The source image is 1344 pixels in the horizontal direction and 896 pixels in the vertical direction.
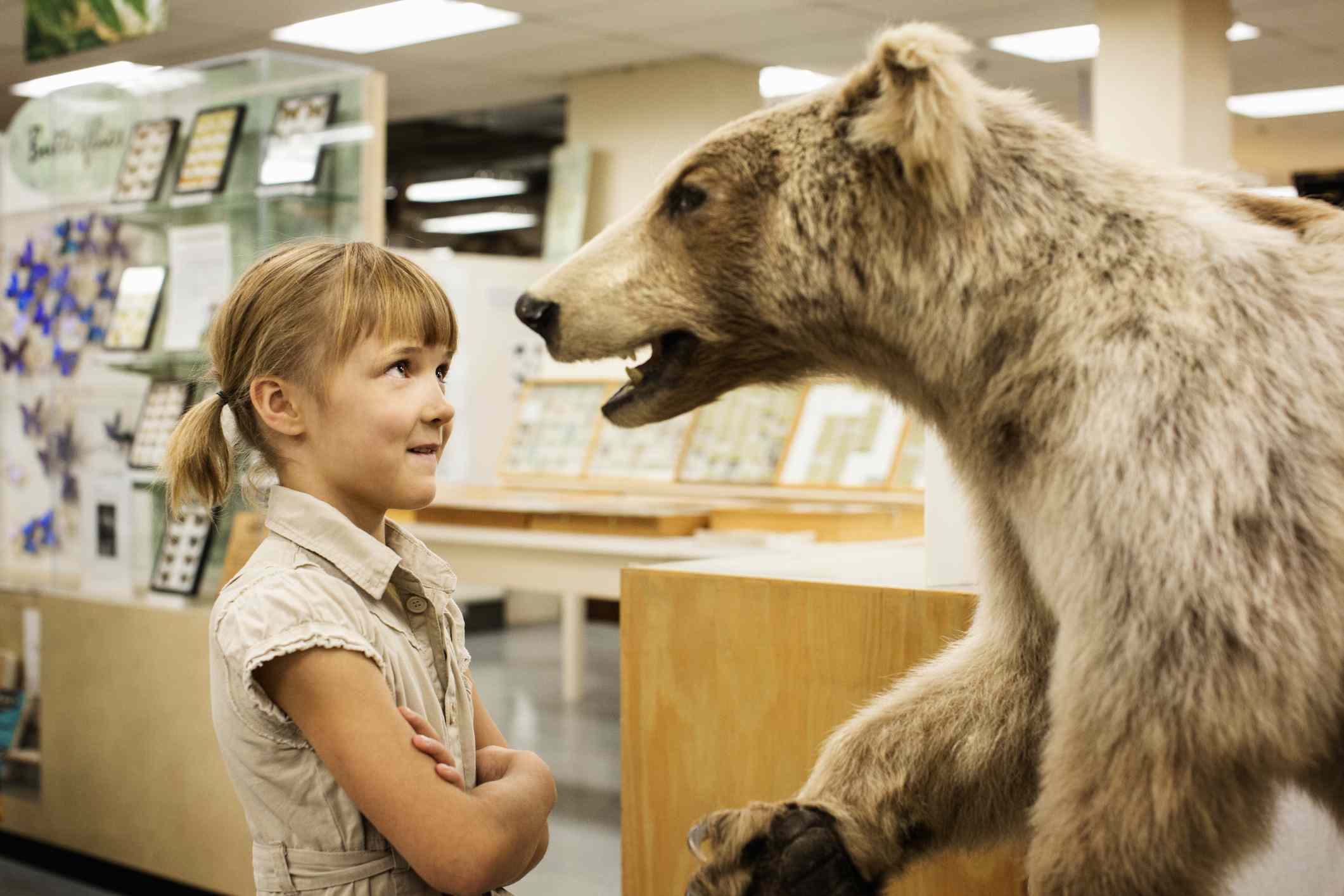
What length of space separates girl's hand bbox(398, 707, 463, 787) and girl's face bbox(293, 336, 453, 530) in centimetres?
23

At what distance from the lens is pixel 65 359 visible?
181 inches

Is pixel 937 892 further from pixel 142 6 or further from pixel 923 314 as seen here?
pixel 142 6

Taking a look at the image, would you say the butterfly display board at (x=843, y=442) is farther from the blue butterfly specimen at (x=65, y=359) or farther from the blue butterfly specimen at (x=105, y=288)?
the blue butterfly specimen at (x=65, y=359)

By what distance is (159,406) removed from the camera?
4.23m

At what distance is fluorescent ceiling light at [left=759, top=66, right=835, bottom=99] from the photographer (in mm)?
8477

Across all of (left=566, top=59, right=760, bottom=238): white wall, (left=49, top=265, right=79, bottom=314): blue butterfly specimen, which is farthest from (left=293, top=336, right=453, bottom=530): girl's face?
(left=566, top=59, right=760, bottom=238): white wall

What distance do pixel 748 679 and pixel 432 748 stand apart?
702 mm

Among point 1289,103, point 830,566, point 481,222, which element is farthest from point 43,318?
point 481,222

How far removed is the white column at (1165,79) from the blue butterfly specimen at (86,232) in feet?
14.9

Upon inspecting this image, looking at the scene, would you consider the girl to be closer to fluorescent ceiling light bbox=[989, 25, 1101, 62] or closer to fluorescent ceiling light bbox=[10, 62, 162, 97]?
fluorescent ceiling light bbox=[10, 62, 162, 97]

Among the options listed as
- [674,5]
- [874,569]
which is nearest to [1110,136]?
[674,5]

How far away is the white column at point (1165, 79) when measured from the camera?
254 inches

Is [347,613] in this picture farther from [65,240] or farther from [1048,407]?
[65,240]

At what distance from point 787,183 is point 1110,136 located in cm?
580
